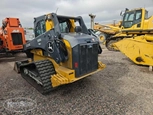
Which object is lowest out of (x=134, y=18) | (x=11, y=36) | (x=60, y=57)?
(x=60, y=57)

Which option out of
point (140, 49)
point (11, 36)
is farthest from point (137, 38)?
point (11, 36)

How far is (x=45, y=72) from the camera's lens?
11.4 feet

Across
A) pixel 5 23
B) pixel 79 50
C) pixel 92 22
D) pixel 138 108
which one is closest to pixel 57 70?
pixel 79 50

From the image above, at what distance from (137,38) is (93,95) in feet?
12.7

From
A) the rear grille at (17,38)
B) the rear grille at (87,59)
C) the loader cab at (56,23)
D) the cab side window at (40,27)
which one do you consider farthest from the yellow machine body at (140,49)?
the rear grille at (17,38)

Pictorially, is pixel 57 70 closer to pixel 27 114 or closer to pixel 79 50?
pixel 79 50

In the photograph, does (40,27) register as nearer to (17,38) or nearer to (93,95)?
(93,95)

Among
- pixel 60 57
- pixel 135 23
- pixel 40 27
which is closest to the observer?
pixel 60 57

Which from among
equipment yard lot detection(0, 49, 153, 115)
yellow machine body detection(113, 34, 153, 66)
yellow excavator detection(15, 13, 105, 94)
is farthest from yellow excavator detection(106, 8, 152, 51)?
yellow excavator detection(15, 13, 105, 94)

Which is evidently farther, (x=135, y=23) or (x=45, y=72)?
(x=135, y=23)

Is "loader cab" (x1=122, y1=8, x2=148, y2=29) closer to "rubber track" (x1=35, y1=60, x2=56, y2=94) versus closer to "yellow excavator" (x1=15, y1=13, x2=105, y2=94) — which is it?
"yellow excavator" (x1=15, y1=13, x2=105, y2=94)

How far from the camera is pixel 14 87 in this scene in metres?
4.01

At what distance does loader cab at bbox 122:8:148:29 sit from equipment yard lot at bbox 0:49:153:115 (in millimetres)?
4816

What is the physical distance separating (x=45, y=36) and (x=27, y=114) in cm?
187
